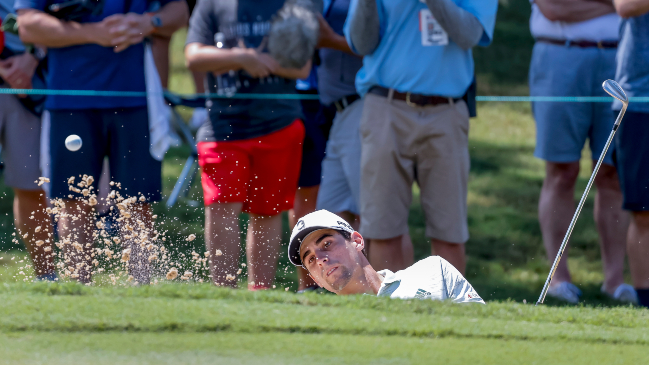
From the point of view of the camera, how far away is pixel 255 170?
504cm

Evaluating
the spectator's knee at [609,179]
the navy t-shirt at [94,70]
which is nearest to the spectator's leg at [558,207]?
the spectator's knee at [609,179]

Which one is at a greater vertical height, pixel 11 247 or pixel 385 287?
pixel 385 287

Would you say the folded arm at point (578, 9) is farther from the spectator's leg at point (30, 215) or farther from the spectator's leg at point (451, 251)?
the spectator's leg at point (30, 215)

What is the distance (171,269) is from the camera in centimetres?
496

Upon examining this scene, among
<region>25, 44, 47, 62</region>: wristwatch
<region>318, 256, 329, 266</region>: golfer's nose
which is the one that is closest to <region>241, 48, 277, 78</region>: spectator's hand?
<region>25, 44, 47, 62</region>: wristwatch

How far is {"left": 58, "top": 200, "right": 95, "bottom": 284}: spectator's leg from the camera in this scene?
4.87m

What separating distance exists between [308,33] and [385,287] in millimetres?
1958

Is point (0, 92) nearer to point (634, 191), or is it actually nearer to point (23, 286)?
point (23, 286)

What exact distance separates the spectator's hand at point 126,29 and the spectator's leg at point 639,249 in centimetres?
281

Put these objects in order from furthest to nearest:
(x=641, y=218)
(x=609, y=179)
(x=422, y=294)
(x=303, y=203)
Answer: (x=303, y=203), (x=609, y=179), (x=641, y=218), (x=422, y=294)

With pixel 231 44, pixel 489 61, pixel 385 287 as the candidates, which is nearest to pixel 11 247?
pixel 231 44

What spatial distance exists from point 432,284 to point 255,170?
68.9 inches

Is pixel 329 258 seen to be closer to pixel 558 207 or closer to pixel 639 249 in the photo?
pixel 639 249

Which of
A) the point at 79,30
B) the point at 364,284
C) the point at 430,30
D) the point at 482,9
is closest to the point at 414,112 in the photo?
the point at 430,30
